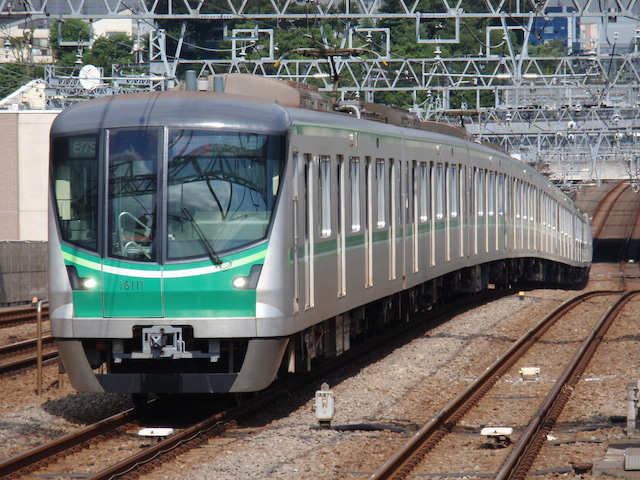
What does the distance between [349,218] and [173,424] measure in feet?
10.7

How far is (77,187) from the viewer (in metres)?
9.91

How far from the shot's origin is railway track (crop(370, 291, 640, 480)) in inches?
321

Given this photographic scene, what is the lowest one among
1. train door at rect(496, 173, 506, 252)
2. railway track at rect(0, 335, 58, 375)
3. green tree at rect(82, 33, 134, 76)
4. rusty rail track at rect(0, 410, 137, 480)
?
railway track at rect(0, 335, 58, 375)

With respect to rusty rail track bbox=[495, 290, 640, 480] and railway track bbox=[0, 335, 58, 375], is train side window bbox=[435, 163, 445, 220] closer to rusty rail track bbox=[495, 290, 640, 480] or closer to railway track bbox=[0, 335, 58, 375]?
rusty rail track bbox=[495, 290, 640, 480]

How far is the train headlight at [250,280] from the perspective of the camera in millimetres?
9648

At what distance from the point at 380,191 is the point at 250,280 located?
4316 mm

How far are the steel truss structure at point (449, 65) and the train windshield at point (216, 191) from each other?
531 centimetres

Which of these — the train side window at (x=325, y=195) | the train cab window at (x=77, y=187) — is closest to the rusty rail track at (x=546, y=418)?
the train side window at (x=325, y=195)

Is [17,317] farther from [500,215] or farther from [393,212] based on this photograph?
[393,212]

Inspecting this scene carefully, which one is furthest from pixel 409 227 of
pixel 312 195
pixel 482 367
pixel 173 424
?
pixel 173 424

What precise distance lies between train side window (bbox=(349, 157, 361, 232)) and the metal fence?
15697 mm

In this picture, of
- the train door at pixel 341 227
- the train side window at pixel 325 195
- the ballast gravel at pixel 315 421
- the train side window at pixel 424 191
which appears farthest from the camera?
the train side window at pixel 424 191

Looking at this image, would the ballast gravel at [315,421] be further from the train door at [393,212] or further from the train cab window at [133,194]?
the train cab window at [133,194]

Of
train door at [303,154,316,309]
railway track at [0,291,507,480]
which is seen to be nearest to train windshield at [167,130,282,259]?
train door at [303,154,316,309]
